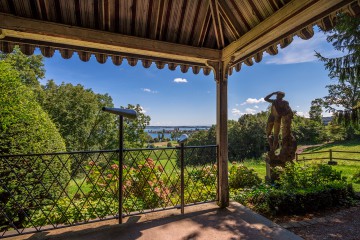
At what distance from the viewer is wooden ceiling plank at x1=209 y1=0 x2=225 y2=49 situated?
8.06 feet

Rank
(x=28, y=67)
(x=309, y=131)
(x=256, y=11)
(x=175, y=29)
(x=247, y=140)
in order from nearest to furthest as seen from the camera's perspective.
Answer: (x=256, y=11) → (x=175, y=29) → (x=28, y=67) → (x=247, y=140) → (x=309, y=131)

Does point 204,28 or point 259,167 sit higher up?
point 204,28

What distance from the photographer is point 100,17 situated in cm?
224

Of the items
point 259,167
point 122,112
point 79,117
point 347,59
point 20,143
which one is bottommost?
point 259,167

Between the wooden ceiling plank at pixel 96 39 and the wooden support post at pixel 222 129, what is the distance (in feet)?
0.90

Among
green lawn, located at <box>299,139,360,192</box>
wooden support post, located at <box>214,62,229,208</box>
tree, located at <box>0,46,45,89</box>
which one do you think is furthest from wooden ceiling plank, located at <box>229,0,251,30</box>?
tree, located at <box>0,46,45,89</box>

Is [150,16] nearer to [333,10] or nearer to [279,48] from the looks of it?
[279,48]

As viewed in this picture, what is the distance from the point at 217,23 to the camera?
8.79 ft

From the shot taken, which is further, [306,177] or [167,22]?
[306,177]

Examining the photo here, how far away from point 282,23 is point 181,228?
2480 mm

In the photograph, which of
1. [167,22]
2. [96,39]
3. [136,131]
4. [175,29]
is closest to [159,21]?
[167,22]

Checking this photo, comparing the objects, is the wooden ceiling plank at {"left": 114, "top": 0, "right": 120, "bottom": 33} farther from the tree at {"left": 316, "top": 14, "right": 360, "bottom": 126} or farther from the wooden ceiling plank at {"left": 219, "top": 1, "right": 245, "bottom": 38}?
the tree at {"left": 316, "top": 14, "right": 360, "bottom": 126}

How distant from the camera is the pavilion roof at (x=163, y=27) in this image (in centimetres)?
194

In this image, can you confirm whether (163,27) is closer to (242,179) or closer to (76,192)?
(76,192)
